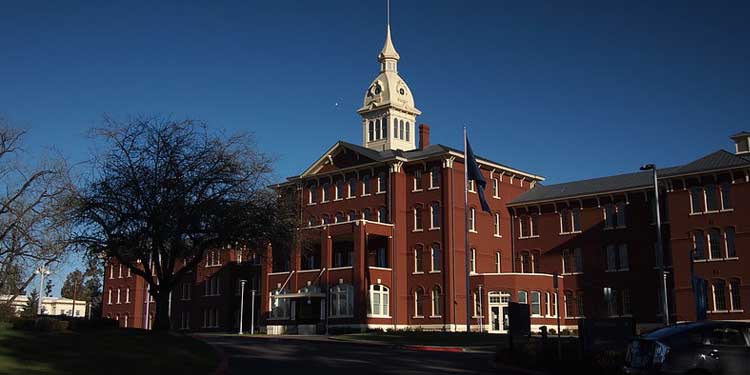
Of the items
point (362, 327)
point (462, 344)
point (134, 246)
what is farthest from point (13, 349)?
point (362, 327)

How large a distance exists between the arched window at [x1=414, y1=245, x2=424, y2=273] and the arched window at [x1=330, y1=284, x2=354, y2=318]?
18.9 feet

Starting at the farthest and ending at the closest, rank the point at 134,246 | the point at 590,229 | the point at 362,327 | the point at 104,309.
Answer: the point at 104,309 < the point at 590,229 < the point at 362,327 < the point at 134,246

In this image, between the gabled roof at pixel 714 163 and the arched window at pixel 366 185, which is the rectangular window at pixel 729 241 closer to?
the gabled roof at pixel 714 163

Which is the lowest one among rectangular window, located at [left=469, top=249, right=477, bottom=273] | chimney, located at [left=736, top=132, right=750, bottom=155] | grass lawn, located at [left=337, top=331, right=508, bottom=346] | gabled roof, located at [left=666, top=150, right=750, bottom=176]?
grass lawn, located at [left=337, top=331, right=508, bottom=346]

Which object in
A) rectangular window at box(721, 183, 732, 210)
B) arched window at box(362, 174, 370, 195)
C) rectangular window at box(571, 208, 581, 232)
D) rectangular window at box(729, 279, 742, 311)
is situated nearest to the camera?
rectangular window at box(729, 279, 742, 311)

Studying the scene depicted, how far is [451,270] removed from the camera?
58562 mm

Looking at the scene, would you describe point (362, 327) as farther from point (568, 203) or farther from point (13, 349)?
point (13, 349)

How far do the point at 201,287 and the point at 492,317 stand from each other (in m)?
32.7

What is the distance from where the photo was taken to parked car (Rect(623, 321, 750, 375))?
15.1 m

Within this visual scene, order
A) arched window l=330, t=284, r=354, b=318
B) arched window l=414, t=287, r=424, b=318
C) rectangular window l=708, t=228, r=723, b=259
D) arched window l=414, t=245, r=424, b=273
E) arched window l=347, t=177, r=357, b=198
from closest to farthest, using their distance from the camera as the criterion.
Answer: rectangular window l=708, t=228, r=723, b=259 → arched window l=330, t=284, r=354, b=318 → arched window l=414, t=287, r=424, b=318 → arched window l=414, t=245, r=424, b=273 → arched window l=347, t=177, r=357, b=198

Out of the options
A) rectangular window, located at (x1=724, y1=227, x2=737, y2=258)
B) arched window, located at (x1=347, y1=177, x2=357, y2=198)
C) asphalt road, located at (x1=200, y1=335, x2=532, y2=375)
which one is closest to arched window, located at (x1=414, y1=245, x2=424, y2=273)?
arched window, located at (x1=347, y1=177, x2=357, y2=198)

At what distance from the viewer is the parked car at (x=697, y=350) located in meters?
15.1

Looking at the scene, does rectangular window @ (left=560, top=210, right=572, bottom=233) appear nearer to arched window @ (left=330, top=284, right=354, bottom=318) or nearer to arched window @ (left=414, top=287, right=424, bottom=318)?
arched window @ (left=414, top=287, right=424, bottom=318)

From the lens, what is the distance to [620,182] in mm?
61625
